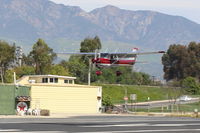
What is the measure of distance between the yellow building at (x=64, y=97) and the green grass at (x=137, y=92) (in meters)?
33.3

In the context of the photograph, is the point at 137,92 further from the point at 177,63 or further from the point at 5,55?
the point at 177,63

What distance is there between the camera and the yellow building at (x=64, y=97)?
86.4 meters

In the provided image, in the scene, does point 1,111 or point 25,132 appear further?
point 1,111

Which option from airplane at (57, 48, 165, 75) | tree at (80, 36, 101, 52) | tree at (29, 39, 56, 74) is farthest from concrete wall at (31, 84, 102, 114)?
tree at (80, 36, 101, 52)

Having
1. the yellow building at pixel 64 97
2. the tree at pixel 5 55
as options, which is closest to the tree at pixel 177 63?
the tree at pixel 5 55

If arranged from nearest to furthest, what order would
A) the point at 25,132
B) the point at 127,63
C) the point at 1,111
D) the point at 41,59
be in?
the point at 25,132 → the point at 1,111 → the point at 127,63 → the point at 41,59

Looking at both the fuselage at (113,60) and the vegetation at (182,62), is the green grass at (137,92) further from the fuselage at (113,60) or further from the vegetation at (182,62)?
the fuselage at (113,60)

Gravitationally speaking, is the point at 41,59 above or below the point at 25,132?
above

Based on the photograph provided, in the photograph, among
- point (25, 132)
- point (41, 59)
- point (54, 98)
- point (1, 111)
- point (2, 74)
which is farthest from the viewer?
point (41, 59)

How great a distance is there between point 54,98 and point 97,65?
1232 cm

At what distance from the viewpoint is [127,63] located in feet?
271

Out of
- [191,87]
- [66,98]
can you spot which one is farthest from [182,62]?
[66,98]

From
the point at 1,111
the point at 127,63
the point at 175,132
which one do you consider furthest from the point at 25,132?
the point at 127,63

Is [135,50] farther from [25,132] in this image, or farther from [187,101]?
[25,132]
